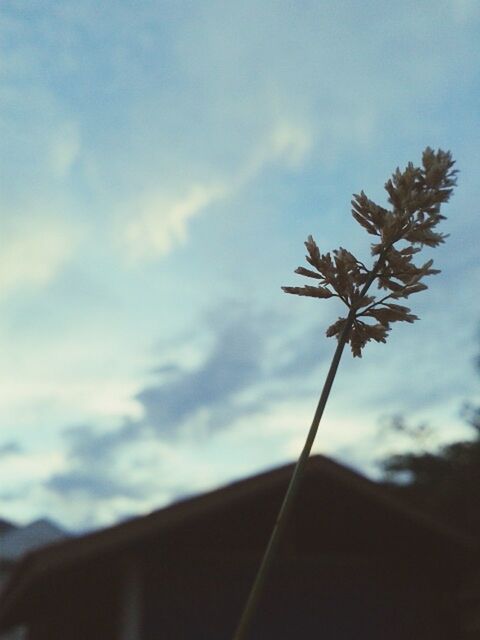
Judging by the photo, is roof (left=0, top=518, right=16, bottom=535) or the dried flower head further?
roof (left=0, top=518, right=16, bottom=535)

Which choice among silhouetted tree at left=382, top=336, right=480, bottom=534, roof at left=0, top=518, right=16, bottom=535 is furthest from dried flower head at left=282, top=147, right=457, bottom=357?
roof at left=0, top=518, right=16, bottom=535

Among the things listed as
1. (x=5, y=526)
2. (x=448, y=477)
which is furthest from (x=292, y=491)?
(x=5, y=526)

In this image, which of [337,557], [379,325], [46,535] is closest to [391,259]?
[379,325]

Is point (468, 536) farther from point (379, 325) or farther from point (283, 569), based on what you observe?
point (379, 325)

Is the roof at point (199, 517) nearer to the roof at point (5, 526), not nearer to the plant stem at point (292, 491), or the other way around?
the plant stem at point (292, 491)

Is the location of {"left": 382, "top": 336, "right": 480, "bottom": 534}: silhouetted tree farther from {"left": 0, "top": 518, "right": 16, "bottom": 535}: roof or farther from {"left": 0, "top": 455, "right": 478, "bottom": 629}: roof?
{"left": 0, "top": 518, "right": 16, "bottom": 535}: roof

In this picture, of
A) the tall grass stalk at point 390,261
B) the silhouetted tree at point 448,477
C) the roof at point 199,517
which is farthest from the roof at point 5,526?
the tall grass stalk at point 390,261

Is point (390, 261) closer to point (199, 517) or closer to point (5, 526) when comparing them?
point (199, 517)
